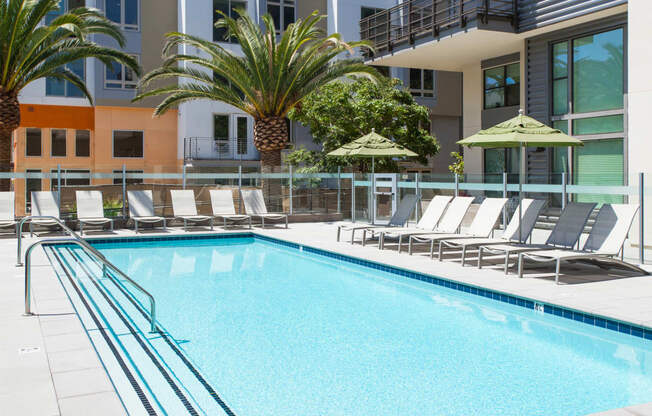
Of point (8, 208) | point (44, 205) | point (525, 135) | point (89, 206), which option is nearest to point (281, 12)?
point (89, 206)

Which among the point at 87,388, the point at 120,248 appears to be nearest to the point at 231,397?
the point at 87,388

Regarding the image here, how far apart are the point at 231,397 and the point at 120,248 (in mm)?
10262

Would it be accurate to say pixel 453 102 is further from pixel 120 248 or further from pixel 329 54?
pixel 120 248

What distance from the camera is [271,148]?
19.9 m

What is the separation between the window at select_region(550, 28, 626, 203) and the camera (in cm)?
1509

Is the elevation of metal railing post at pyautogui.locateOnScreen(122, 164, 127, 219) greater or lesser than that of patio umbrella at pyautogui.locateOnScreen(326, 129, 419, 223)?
lesser

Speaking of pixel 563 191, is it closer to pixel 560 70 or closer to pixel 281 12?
pixel 560 70

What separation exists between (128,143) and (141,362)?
87.6 ft

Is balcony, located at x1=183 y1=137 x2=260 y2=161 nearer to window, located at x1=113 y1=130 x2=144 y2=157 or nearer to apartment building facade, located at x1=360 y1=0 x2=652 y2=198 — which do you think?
window, located at x1=113 y1=130 x2=144 y2=157

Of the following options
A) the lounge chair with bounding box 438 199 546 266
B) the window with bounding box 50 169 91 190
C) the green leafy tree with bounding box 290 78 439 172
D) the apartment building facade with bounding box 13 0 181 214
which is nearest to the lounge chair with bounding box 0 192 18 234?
the window with bounding box 50 169 91 190

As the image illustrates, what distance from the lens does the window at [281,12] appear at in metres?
30.5

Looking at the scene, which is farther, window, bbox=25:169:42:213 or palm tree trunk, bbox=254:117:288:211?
palm tree trunk, bbox=254:117:288:211

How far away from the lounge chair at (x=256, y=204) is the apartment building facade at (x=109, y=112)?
1300 centimetres

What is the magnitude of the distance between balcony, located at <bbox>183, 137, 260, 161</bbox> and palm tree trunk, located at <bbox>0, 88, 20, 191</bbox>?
1168 cm
